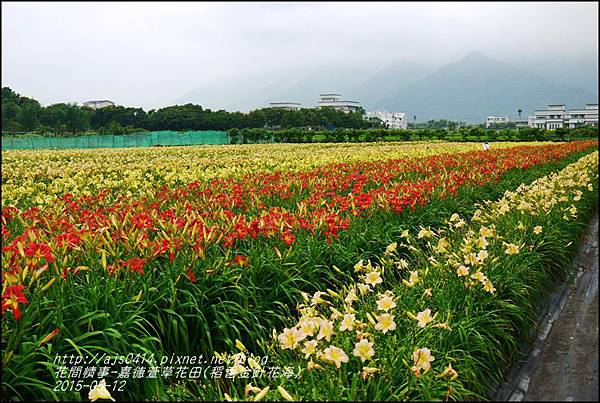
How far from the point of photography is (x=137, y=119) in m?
53.9

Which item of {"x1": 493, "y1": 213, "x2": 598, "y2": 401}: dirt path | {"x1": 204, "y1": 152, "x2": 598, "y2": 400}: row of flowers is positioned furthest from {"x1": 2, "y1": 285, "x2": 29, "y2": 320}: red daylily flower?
{"x1": 493, "y1": 213, "x2": 598, "y2": 401}: dirt path

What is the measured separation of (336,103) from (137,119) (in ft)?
266

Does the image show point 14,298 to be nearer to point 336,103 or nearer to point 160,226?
point 160,226

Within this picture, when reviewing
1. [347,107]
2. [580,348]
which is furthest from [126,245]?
[347,107]

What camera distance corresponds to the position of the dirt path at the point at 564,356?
287cm

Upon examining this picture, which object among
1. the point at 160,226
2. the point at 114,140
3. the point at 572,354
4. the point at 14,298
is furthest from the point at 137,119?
the point at 572,354

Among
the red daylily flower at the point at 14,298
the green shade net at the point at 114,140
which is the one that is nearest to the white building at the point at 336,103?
the green shade net at the point at 114,140

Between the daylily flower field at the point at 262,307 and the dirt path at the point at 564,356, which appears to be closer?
the daylily flower field at the point at 262,307

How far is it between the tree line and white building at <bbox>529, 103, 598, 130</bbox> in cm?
4084

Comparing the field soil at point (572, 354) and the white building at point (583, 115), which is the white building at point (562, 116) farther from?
the field soil at point (572, 354)

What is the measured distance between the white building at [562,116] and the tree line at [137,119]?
40.8 m

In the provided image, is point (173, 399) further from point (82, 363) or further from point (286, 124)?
point (286, 124)

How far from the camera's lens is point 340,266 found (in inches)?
167

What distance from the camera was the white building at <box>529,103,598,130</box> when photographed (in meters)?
86.4
